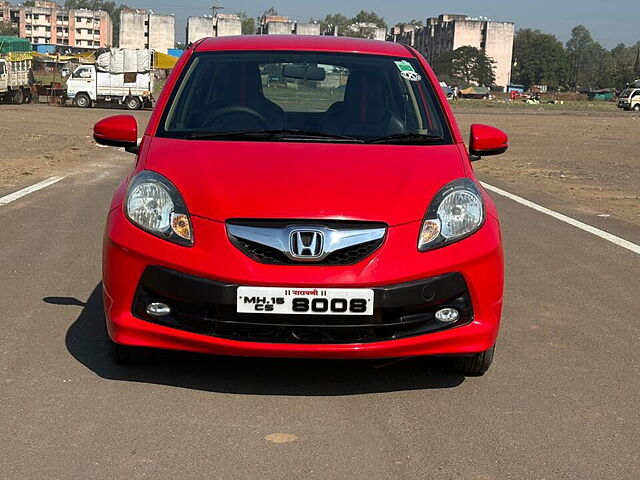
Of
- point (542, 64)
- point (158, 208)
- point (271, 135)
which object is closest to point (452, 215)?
point (271, 135)

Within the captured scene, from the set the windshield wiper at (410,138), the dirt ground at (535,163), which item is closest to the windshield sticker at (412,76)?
the windshield wiper at (410,138)

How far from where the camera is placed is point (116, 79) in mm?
47656

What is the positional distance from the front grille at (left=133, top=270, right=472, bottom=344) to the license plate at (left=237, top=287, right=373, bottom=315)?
34 millimetres

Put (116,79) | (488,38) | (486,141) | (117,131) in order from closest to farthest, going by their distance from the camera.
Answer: (117,131), (486,141), (116,79), (488,38)

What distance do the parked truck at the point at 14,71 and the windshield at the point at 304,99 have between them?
1705 inches

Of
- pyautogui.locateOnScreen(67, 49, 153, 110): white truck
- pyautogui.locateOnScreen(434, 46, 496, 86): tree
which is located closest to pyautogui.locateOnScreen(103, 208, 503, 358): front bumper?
pyautogui.locateOnScreen(67, 49, 153, 110): white truck

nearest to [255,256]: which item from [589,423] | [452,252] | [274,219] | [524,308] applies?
[274,219]

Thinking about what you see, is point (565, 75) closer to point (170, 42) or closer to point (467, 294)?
point (170, 42)

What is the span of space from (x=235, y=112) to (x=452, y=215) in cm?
145

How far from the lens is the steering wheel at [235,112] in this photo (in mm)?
5328

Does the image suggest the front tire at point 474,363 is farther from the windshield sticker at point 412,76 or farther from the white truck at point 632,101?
the white truck at point 632,101

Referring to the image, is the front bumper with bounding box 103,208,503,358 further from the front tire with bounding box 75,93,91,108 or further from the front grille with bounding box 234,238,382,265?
the front tire with bounding box 75,93,91,108

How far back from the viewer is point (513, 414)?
14.1ft

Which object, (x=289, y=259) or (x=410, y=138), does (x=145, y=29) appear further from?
(x=289, y=259)
